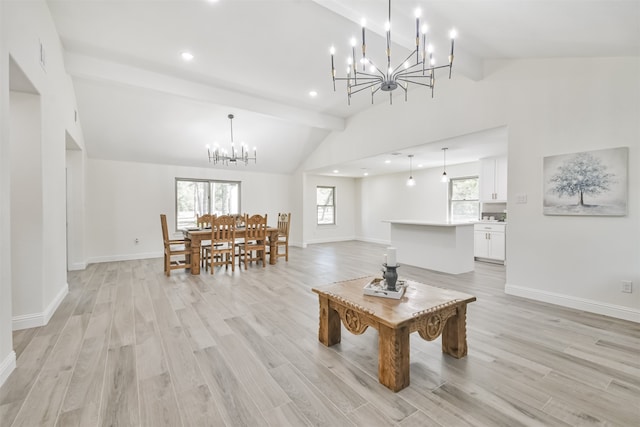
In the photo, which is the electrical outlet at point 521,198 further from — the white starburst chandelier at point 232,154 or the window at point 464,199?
the white starburst chandelier at point 232,154

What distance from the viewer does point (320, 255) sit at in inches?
273

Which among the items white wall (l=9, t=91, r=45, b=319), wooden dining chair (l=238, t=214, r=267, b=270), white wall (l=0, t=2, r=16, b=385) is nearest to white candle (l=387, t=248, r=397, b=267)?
white wall (l=0, t=2, r=16, b=385)

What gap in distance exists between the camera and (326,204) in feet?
31.7

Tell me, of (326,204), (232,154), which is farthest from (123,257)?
(326,204)

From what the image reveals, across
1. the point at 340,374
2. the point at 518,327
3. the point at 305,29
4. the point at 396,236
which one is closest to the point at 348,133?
the point at 396,236

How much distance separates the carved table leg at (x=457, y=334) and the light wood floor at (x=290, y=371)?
8cm

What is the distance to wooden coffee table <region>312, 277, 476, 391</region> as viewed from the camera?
177 centimetres

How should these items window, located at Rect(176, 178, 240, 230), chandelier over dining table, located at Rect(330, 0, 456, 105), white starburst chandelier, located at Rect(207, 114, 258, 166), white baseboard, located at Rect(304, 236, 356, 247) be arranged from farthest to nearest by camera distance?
1. white baseboard, located at Rect(304, 236, 356, 247)
2. window, located at Rect(176, 178, 240, 230)
3. white starburst chandelier, located at Rect(207, 114, 258, 166)
4. chandelier over dining table, located at Rect(330, 0, 456, 105)

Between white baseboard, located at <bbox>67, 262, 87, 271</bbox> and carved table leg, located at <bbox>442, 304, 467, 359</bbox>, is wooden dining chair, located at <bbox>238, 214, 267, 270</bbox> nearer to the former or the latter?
white baseboard, located at <bbox>67, 262, 87, 271</bbox>

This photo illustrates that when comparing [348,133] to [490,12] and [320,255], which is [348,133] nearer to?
[320,255]

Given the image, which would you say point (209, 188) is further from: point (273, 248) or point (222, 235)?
point (273, 248)

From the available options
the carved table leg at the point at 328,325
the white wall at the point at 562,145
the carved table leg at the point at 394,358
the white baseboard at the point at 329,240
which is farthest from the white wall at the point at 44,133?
the white baseboard at the point at 329,240

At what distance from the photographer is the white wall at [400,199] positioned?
7547 mm

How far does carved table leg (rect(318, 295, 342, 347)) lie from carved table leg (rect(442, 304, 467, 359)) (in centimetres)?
86
